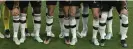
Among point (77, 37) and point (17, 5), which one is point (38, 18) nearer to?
point (17, 5)

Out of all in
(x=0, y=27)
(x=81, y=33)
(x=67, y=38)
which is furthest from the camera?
(x=0, y=27)

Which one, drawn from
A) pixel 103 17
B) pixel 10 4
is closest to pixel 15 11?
pixel 10 4

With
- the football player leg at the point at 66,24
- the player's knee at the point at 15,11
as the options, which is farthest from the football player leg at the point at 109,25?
the player's knee at the point at 15,11

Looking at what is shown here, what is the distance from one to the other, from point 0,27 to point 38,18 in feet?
6.36

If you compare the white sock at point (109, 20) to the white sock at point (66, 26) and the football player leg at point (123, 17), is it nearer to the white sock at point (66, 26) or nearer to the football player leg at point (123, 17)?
the football player leg at point (123, 17)

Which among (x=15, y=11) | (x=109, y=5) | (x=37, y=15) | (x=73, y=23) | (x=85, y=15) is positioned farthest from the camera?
(x=85, y=15)

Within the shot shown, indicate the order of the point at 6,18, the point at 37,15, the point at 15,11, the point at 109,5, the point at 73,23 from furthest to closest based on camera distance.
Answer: the point at 6,18 → the point at 37,15 → the point at 73,23 → the point at 109,5 → the point at 15,11

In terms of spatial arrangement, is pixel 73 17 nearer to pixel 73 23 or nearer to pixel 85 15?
pixel 73 23

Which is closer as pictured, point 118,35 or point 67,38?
point 67,38

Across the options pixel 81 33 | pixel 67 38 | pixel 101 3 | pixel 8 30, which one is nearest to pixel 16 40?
pixel 8 30

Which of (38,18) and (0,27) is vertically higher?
(38,18)

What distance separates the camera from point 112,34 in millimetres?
9195

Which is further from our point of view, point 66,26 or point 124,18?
point 66,26

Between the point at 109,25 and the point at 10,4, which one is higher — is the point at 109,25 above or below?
below
